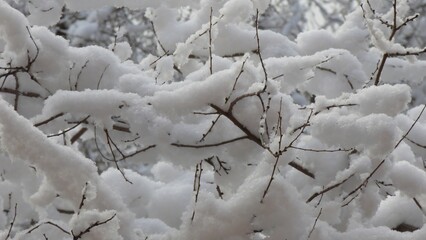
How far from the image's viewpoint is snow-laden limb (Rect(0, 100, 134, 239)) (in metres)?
1.80

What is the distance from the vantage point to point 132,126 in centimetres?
199

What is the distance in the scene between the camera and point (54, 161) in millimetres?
1840

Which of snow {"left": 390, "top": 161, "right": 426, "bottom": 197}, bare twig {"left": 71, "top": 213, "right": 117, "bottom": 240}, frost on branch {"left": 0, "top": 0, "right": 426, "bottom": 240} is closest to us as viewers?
bare twig {"left": 71, "top": 213, "right": 117, "bottom": 240}

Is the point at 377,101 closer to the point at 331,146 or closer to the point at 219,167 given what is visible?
the point at 331,146

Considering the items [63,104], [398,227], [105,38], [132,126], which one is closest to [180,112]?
[132,126]

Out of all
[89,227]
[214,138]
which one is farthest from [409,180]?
[89,227]

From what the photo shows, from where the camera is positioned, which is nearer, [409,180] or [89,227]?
[89,227]

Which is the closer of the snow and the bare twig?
the bare twig

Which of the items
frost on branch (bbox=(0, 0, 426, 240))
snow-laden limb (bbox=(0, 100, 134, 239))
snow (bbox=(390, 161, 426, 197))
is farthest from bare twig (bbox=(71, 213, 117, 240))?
snow (bbox=(390, 161, 426, 197))

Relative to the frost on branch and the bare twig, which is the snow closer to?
the frost on branch

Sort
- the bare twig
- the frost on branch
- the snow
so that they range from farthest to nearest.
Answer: the snow, the frost on branch, the bare twig

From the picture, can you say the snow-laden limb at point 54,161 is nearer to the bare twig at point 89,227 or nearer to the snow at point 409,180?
the bare twig at point 89,227

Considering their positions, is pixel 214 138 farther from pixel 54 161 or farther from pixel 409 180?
pixel 409 180

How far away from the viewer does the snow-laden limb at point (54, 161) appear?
1.80m
